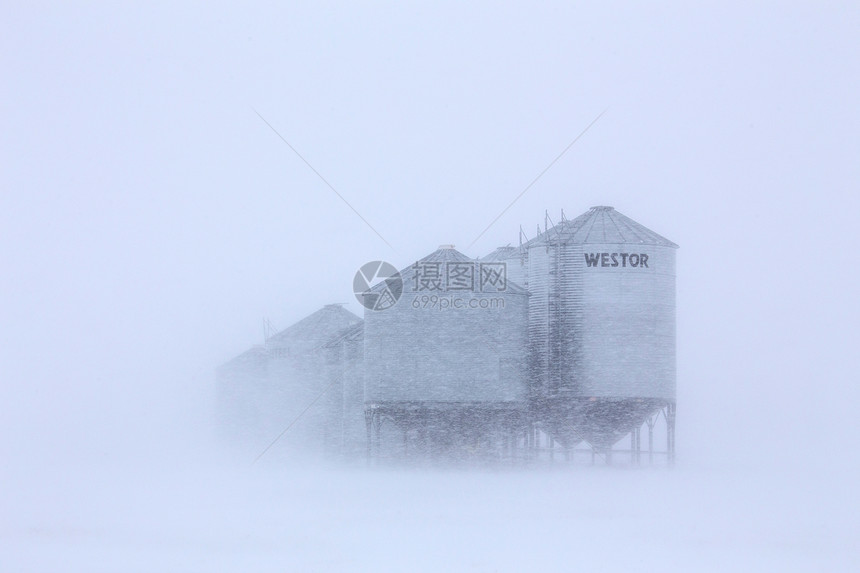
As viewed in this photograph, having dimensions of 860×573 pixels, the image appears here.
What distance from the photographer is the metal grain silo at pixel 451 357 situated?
1277 inches

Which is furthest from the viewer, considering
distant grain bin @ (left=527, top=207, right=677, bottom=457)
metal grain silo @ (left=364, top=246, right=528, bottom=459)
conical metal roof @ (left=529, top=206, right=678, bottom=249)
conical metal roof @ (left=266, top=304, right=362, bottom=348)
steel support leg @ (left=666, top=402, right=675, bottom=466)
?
conical metal roof @ (left=266, top=304, right=362, bottom=348)

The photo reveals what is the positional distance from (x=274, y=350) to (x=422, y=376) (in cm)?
1223

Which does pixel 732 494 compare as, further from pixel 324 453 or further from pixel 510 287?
pixel 324 453

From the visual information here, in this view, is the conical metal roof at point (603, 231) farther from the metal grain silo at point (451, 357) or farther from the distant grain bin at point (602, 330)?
the metal grain silo at point (451, 357)

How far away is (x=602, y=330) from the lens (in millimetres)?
31641

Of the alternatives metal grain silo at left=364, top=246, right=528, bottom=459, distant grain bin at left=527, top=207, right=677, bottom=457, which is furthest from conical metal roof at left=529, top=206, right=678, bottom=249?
metal grain silo at left=364, top=246, right=528, bottom=459

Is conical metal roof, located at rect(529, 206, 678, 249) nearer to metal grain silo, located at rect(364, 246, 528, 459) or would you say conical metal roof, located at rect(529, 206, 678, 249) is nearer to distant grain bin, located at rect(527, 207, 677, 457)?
distant grain bin, located at rect(527, 207, 677, 457)

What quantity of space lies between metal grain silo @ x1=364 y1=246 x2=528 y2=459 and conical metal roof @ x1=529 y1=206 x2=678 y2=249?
2.31 meters

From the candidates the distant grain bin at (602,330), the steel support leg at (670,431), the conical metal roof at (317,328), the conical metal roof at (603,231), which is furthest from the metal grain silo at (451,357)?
the conical metal roof at (317,328)

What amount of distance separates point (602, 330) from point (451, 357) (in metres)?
4.87

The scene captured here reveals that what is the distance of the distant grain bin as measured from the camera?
3159cm

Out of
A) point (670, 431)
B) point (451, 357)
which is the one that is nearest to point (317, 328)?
point (451, 357)

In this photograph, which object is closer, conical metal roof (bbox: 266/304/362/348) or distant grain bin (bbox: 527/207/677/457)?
distant grain bin (bbox: 527/207/677/457)

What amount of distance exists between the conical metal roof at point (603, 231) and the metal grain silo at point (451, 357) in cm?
231
